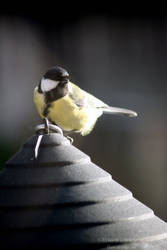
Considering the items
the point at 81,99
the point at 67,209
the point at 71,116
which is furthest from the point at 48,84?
the point at 81,99

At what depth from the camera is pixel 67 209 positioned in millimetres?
1545

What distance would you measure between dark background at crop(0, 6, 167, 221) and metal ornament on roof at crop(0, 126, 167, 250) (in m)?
3.22

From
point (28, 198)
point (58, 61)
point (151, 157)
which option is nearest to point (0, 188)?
point (28, 198)

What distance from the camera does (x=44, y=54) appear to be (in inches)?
198

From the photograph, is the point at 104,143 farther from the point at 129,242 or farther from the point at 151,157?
the point at 129,242

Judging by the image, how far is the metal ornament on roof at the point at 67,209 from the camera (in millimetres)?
1511

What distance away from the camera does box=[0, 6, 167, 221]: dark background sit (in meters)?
4.93

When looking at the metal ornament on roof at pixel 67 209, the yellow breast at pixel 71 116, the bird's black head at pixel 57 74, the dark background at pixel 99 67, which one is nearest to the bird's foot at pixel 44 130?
the metal ornament on roof at pixel 67 209

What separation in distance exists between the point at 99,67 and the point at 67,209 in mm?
3579

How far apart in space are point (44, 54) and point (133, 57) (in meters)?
0.57

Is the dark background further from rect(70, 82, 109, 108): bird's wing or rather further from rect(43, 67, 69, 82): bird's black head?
rect(43, 67, 69, 82): bird's black head

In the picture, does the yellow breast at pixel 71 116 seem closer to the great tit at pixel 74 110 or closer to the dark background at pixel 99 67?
the great tit at pixel 74 110

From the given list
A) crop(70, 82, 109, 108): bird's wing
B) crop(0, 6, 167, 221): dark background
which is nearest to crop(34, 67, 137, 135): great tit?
crop(70, 82, 109, 108): bird's wing

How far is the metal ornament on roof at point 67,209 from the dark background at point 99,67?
10.6 ft
